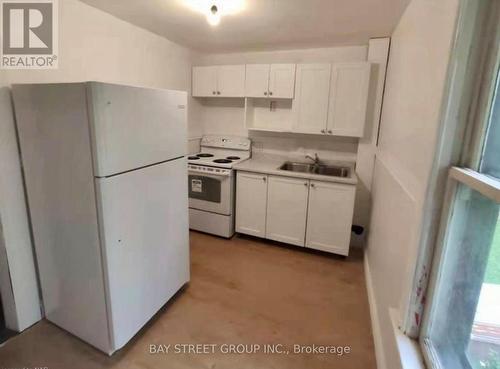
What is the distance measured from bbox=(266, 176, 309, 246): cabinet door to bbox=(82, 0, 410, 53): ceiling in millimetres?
1430

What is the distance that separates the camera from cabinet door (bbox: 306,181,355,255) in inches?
104

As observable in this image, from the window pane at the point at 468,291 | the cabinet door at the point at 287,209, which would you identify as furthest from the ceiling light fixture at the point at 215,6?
the window pane at the point at 468,291

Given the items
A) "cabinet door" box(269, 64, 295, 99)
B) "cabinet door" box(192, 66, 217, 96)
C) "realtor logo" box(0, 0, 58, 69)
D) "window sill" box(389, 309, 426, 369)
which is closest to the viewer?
"window sill" box(389, 309, 426, 369)

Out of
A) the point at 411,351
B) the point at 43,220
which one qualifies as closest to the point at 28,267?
the point at 43,220

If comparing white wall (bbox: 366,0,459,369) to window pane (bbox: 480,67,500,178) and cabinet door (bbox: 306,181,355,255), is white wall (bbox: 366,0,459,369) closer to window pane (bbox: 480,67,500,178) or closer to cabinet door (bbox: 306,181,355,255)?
window pane (bbox: 480,67,500,178)

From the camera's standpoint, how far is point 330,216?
272 cm

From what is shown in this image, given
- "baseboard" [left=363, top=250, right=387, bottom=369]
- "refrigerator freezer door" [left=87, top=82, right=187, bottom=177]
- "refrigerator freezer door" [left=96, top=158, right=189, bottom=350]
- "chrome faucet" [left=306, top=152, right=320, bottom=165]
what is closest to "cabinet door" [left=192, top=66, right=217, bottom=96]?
"chrome faucet" [left=306, top=152, right=320, bottom=165]

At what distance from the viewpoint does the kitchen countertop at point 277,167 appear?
104 inches

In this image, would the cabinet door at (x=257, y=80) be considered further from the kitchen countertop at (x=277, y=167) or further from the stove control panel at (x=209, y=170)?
the stove control panel at (x=209, y=170)

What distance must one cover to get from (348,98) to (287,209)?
131 centimetres

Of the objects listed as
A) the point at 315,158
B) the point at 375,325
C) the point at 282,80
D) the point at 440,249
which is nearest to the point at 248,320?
the point at 375,325

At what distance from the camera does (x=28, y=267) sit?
5.91 ft

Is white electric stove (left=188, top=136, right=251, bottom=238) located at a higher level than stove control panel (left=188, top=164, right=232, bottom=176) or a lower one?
lower

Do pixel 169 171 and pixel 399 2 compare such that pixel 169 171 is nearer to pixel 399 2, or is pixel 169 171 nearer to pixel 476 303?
pixel 476 303
